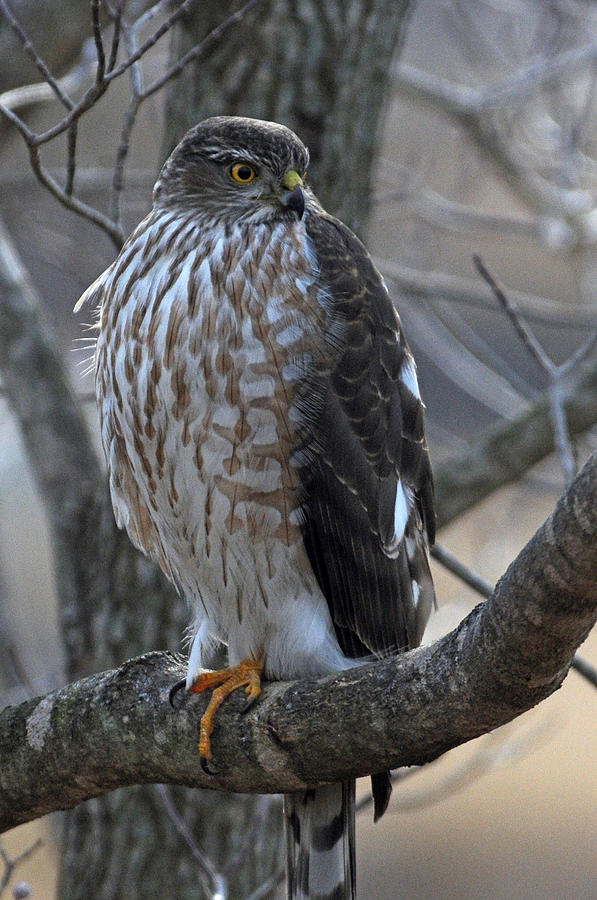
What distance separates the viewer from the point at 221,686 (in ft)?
10.1

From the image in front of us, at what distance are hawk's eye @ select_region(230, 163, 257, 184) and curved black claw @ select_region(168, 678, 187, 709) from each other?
1358 millimetres

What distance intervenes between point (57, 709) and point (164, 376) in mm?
867

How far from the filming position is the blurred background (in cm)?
529

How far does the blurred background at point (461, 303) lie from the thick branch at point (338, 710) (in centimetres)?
88

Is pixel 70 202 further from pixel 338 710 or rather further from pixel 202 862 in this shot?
pixel 202 862

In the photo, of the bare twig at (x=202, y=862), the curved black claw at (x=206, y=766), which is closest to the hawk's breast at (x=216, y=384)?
the curved black claw at (x=206, y=766)

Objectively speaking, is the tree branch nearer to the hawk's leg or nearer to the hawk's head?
the hawk's leg

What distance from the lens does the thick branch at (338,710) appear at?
6.69ft

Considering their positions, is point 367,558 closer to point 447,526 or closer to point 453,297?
point 447,526

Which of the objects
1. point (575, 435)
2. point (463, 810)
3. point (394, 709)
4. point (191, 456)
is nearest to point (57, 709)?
point (191, 456)

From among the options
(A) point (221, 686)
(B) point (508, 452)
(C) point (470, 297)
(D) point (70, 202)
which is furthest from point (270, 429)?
(C) point (470, 297)

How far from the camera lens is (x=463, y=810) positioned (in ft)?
30.2

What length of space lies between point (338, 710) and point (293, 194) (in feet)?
4.62

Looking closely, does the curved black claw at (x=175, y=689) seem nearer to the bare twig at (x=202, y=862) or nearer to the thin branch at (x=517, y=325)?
the bare twig at (x=202, y=862)
